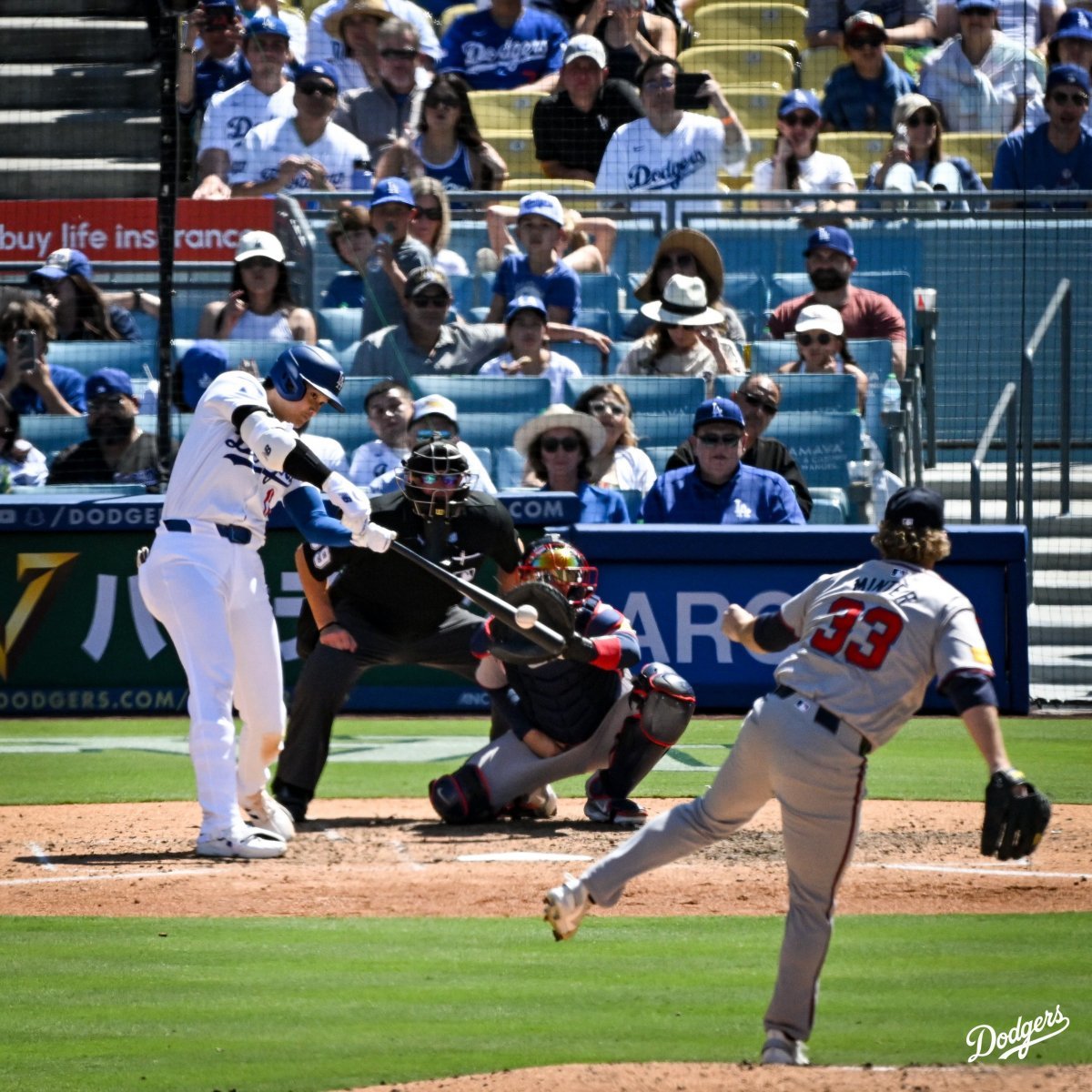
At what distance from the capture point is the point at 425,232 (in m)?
13.0

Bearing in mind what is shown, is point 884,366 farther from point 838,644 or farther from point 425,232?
point 838,644

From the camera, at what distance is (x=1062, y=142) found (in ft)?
43.6

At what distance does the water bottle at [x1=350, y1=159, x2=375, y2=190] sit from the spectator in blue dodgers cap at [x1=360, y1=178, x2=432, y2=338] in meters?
1.42

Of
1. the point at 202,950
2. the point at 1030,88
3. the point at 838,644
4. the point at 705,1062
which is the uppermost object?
the point at 1030,88

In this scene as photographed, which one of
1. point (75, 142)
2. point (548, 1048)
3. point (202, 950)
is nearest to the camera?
point (548, 1048)

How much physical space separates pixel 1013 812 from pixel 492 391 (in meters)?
7.70

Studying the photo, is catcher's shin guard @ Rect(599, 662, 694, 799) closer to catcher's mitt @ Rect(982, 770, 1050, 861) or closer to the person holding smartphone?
catcher's mitt @ Rect(982, 770, 1050, 861)

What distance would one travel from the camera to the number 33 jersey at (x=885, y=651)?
4.99 m

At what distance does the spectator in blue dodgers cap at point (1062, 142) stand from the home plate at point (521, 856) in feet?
23.7

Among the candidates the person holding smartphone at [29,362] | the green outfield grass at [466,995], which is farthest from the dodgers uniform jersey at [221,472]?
the person holding smartphone at [29,362]

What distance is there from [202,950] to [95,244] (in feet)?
29.4

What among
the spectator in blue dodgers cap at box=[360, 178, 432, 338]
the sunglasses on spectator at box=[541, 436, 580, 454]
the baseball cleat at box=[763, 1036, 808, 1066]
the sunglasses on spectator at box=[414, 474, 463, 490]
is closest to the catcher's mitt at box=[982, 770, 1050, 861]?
the baseball cleat at box=[763, 1036, 808, 1066]

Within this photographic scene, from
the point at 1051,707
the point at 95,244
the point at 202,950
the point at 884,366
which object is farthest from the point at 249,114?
the point at 202,950

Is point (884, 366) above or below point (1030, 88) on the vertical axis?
below
